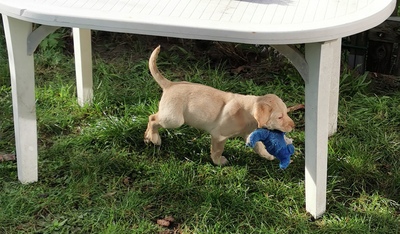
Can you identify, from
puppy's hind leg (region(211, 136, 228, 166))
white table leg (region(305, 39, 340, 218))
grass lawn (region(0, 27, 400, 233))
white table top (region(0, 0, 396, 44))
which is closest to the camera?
white table top (region(0, 0, 396, 44))

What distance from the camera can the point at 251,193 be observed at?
292 cm

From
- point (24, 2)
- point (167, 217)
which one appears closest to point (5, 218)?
point (167, 217)

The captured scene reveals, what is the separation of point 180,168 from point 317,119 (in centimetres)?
76

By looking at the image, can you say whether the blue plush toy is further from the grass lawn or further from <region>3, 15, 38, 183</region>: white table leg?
<region>3, 15, 38, 183</region>: white table leg

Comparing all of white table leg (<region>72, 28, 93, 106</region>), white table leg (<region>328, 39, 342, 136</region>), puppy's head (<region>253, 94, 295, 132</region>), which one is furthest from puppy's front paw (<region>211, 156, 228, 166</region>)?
white table leg (<region>72, 28, 93, 106</region>)

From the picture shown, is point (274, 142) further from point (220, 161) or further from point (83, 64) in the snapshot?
point (83, 64)

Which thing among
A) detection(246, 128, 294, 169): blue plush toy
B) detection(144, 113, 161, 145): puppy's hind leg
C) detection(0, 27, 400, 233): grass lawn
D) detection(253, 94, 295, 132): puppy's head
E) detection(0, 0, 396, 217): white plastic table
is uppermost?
detection(0, 0, 396, 217): white plastic table

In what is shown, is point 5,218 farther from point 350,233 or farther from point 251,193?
point 350,233

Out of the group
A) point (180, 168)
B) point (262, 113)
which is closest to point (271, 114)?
point (262, 113)

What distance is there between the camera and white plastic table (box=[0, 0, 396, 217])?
233 cm

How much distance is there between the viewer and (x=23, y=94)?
2.80 m

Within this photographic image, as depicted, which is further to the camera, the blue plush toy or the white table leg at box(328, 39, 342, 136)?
the white table leg at box(328, 39, 342, 136)

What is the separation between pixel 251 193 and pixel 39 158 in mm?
975

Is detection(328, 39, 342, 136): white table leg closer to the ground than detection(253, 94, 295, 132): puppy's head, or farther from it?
closer to the ground
